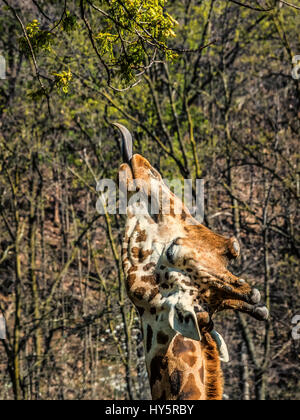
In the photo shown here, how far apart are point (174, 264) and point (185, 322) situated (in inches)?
11.4

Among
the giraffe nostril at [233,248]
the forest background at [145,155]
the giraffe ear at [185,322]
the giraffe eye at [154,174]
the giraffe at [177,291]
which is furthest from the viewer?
the forest background at [145,155]

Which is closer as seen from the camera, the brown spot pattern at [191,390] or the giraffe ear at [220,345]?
the brown spot pattern at [191,390]

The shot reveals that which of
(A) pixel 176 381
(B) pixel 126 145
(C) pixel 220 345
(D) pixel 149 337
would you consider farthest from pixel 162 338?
(B) pixel 126 145

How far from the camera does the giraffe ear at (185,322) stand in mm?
2650

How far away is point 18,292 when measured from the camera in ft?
38.8

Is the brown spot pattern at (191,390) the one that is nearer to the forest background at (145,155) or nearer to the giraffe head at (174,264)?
the giraffe head at (174,264)

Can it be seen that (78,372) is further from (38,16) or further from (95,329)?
(38,16)

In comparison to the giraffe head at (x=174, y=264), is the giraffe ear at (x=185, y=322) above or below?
below

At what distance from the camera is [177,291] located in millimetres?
2820

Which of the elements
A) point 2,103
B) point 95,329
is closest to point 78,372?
point 95,329

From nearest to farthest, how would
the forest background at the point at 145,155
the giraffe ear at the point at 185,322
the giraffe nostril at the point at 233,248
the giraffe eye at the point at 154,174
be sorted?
the giraffe ear at the point at 185,322, the giraffe nostril at the point at 233,248, the giraffe eye at the point at 154,174, the forest background at the point at 145,155

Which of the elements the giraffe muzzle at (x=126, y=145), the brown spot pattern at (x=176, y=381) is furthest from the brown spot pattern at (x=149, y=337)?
the giraffe muzzle at (x=126, y=145)

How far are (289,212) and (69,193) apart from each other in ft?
23.1
